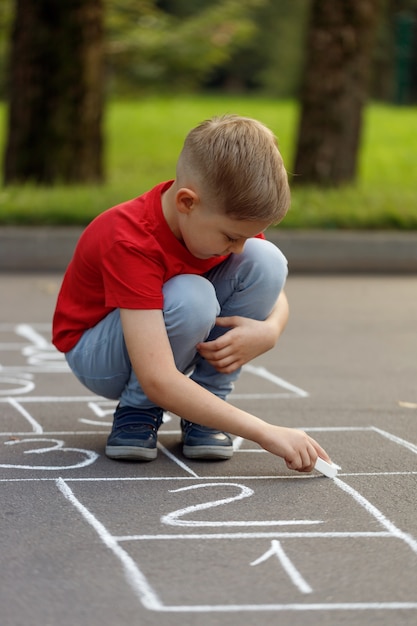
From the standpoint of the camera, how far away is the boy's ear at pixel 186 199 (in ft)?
9.95

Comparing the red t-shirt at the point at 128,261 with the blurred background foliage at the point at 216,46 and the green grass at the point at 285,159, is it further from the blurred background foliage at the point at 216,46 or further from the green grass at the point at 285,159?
the blurred background foliage at the point at 216,46

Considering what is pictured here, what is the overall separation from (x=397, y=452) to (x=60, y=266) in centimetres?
461

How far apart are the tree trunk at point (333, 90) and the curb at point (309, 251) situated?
Answer: 1846mm

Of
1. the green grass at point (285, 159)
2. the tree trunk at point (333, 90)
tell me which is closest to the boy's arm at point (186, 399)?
the green grass at point (285, 159)

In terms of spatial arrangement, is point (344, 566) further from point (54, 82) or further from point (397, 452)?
point (54, 82)

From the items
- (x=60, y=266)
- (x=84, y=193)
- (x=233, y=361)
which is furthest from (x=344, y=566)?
(x=84, y=193)

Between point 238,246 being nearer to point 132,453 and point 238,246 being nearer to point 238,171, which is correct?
point 238,171

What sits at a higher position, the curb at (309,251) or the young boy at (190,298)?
Answer: the young boy at (190,298)

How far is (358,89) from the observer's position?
386 inches

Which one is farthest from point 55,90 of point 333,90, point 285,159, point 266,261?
point 266,261

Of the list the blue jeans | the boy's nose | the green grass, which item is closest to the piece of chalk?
the blue jeans

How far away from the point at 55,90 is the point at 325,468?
7105mm

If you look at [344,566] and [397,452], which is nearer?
[344,566]

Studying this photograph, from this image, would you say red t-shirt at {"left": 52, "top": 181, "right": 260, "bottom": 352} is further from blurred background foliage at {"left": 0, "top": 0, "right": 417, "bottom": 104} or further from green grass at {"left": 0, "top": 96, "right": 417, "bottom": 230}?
blurred background foliage at {"left": 0, "top": 0, "right": 417, "bottom": 104}
